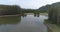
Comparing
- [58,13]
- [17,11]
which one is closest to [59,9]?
[58,13]

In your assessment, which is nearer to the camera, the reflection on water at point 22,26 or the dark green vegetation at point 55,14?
the reflection on water at point 22,26

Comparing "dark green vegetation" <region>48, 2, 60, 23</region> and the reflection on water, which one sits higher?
"dark green vegetation" <region>48, 2, 60, 23</region>

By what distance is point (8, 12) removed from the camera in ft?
210

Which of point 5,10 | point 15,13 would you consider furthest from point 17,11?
point 5,10

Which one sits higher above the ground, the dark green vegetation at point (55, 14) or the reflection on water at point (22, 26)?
the dark green vegetation at point (55, 14)

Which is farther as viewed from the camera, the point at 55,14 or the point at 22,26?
the point at 22,26

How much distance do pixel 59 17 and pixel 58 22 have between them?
96 cm

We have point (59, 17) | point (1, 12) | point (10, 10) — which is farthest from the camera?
point (10, 10)

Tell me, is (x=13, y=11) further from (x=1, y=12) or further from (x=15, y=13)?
(x=1, y=12)

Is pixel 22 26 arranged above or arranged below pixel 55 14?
below

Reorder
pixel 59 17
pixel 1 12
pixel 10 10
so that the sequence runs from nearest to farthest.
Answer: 1. pixel 59 17
2. pixel 1 12
3. pixel 10 10

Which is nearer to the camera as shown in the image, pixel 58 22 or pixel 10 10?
pixel 58 22

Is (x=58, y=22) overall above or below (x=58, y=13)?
below

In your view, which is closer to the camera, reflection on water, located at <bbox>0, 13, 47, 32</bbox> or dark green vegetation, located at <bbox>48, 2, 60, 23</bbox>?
reflection on water, located at <bbox>0, 13, 47, 32</bbox>
